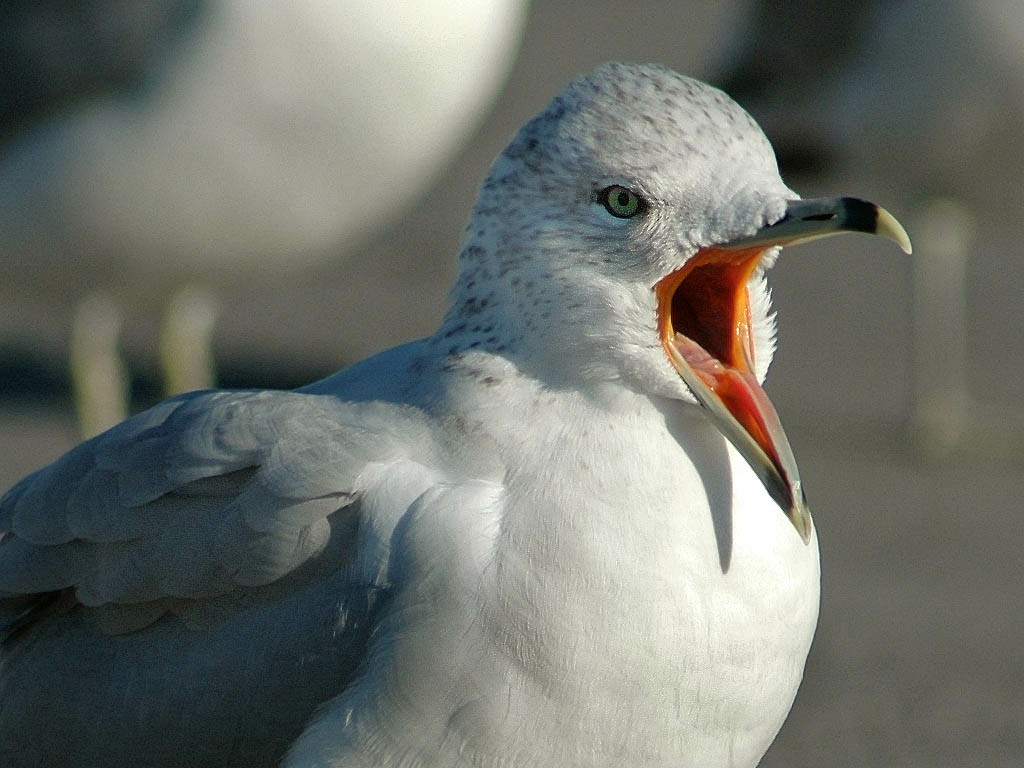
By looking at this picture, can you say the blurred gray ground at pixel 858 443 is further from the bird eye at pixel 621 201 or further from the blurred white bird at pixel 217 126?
the bird eye at pixel 621 201

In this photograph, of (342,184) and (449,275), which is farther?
(449,275)

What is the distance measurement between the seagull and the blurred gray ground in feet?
5.81

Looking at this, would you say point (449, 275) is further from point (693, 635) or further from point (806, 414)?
point (693, 635)

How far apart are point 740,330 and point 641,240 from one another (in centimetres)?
26

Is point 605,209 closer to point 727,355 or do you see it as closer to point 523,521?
point 727,355

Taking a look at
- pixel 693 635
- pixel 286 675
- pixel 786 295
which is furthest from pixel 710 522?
pixel 786 295

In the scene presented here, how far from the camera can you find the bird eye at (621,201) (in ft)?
8.88

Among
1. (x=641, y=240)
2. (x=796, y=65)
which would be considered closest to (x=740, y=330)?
(x=641, y=240)

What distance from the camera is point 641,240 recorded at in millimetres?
2689

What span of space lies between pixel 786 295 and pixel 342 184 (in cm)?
315

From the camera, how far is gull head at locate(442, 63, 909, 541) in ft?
8.80

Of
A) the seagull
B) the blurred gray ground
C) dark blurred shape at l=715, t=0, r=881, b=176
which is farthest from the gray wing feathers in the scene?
dark blurred shape at l=715, t=0, r=881, b=176

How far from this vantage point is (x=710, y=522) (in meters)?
2.76

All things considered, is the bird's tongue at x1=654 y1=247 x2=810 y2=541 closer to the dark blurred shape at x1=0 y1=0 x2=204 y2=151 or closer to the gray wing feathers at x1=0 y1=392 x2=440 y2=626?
the gray wing feathers at x1=0 y1=392 x2=440 y2=626
